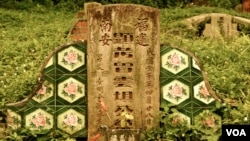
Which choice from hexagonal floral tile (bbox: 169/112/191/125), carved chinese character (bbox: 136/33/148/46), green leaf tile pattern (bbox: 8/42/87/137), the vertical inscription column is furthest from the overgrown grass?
hexagonal floral tile (bbox: 169/112/191/125)

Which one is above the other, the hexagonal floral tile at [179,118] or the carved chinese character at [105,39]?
the carved chinese character at [105,39]

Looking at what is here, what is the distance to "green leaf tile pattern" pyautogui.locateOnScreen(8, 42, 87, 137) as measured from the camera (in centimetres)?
620

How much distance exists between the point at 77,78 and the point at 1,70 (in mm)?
1888

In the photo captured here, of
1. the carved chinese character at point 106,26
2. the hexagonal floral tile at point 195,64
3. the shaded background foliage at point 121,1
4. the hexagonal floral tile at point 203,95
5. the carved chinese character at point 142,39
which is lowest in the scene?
the hexagonal floral tile at point 203,95

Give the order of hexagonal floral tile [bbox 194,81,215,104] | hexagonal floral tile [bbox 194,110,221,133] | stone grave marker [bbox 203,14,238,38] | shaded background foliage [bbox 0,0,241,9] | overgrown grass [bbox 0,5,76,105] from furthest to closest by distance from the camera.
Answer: shaded background foliage [bbox 0,0,241,9], stone grave marker [bbox 203,14,238,38], overgrown grass [bbox 0,5,76,105], hexagonal floral tile [bbox 194,81,215,104], hexagonal floral tile [bbox 194,110,221,133]

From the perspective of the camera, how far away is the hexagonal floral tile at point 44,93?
621 centimetres

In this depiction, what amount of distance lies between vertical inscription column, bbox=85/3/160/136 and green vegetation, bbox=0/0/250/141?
0.26 metres

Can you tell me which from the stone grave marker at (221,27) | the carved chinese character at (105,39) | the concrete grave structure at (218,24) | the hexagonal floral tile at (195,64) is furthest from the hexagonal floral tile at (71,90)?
the stone grave marker at (221,27)

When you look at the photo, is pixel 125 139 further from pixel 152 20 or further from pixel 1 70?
pixel 1 70

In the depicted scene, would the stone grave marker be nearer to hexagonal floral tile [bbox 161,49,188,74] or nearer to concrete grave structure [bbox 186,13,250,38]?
concrete grave structure [bbox 186,13,250,38]

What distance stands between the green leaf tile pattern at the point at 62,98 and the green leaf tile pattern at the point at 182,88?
82cm

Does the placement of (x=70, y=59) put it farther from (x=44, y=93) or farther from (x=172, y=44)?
(x=172, y=44)

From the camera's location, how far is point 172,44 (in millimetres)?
6363

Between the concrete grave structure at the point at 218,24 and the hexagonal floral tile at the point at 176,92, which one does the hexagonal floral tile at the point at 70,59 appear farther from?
the concrete grave structure at the point at 218,24
